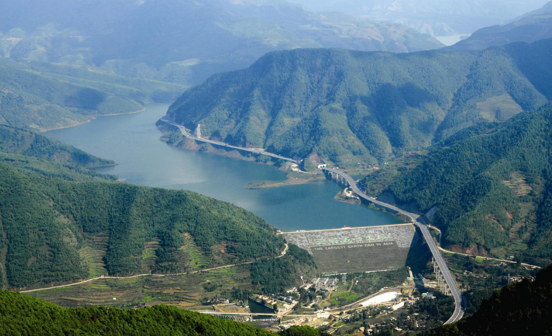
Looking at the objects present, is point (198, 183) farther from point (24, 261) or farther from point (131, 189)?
point (24, 261)

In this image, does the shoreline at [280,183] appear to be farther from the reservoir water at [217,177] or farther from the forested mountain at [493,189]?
the forested mountain at [493,189]

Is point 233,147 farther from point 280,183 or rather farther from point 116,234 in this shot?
point 116,234

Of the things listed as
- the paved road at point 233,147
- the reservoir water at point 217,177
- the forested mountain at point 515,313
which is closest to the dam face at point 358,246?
the reservoir water at point 217,177

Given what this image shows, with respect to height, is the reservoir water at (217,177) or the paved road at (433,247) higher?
the paved road at (433,247)

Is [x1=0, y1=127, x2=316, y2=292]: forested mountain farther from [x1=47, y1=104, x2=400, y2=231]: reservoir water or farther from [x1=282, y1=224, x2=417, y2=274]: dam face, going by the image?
[x1=47, y1=104, x2=400, y2=231]: reservoir water

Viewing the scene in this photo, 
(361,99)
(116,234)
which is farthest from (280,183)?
(116,234)

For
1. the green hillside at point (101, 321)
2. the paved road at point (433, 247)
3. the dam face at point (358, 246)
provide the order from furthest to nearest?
the dam face at point (358, 246), the paved road at point (433, 247), the green hillside at point (101, 321)

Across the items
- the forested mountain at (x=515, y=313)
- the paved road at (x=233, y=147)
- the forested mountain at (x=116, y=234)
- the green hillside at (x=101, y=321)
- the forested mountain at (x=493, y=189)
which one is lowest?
the paved road at (x=233, y=147)
